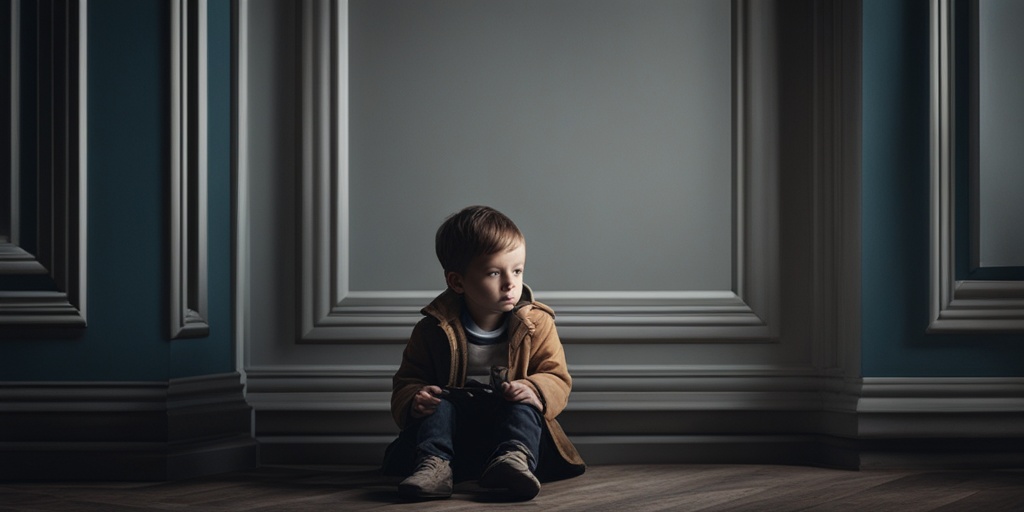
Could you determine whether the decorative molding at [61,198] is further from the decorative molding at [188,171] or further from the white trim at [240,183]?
the white trim at [240,183]

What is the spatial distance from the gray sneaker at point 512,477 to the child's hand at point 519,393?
11cm

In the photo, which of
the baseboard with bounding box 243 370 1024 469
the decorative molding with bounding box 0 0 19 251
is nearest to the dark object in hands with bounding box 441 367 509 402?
the baseboard with bounding box 243 370 1024 469

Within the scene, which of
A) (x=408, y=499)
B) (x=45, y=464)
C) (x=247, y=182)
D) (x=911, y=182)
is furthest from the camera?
(x=247, y=182)

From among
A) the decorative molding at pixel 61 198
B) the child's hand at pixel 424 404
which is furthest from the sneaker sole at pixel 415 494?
the decorative molding at pixel 61 198

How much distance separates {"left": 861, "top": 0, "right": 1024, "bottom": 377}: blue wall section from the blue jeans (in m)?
0.63

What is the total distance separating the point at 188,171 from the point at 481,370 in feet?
2.00

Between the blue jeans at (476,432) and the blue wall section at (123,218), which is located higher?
the blue wall section at (123,218)

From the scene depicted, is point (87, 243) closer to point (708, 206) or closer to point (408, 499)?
point (408, 499)

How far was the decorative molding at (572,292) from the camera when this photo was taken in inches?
75.2

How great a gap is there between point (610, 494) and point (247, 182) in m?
0.90

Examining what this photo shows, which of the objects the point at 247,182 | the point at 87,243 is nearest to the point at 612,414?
the point at 247,182

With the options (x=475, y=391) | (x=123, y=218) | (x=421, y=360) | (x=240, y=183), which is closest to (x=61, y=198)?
(x=123, y=218)

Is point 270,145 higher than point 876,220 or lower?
higher

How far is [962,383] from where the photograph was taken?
177cm
